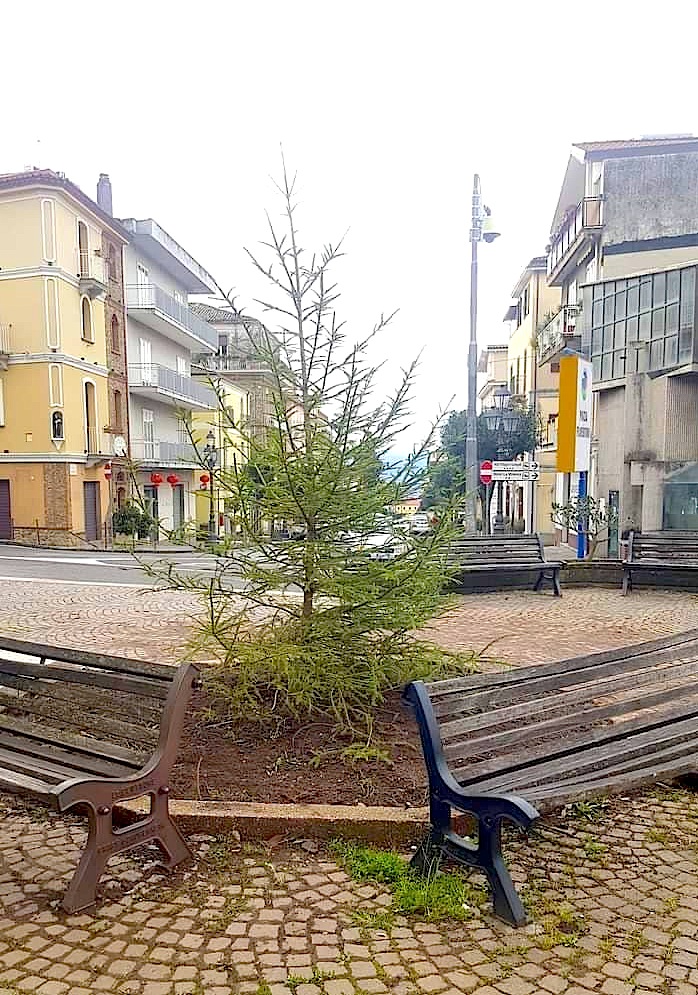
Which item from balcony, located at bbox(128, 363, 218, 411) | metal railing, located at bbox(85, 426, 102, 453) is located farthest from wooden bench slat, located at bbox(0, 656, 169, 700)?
balcony, located at bbox(128, 363, 218, 411)

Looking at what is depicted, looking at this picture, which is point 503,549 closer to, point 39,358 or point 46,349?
point 46,349

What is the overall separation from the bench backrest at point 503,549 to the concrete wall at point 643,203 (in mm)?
16459

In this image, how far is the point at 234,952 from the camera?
2814mm

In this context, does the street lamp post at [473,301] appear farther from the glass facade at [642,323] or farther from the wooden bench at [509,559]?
the glass facade at [642,323]

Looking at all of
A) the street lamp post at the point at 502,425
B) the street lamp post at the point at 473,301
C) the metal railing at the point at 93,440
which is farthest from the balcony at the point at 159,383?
the street lamp post at the point at 473,301

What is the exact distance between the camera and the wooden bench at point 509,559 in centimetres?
1209

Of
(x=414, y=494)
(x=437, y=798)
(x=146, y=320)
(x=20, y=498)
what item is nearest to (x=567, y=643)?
(x=414, y=494)

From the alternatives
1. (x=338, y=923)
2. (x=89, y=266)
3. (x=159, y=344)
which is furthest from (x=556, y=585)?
(x=159, y=344)

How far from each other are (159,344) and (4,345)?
10.7 meters

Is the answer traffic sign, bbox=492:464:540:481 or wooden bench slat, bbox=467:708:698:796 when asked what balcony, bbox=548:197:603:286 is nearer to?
traffic sign, bbox=492:464:540:481

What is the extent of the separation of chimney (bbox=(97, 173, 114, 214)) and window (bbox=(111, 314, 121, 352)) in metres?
7.06

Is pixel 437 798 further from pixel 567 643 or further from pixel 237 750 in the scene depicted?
pixel 567 643

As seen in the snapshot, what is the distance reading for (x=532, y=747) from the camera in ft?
12.7

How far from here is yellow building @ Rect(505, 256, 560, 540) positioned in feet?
124
